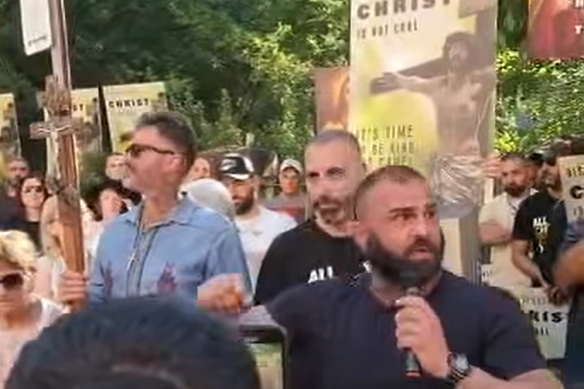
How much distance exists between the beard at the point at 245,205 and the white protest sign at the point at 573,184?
1.65 meters

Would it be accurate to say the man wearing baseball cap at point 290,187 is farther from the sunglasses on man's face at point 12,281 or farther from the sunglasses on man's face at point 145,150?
the sunglasses on man's face at point 12,281

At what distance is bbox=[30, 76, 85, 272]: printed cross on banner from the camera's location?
4848 mm

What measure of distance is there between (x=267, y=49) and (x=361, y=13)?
1952cm

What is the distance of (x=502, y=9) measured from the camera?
14211mm

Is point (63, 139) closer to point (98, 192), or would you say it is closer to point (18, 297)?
point (18, 297)

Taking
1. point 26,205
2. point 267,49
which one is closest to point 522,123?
point 267,49

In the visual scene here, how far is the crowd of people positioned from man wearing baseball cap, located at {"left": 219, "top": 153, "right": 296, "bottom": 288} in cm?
Answer: 5

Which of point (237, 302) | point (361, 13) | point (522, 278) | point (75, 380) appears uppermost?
point (361, 13)

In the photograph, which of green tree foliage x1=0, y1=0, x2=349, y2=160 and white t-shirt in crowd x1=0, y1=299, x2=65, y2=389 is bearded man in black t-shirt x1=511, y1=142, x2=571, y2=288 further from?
green tree foliage x1=0, y1=0, x2=349, y2=160

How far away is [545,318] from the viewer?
8.33m

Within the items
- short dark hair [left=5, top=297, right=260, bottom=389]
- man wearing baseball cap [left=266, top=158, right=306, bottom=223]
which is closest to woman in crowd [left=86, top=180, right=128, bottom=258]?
man wearing baseball cap [left=266, top=158, right=306, bottom=223]

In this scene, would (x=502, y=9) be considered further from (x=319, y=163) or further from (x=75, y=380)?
→ (x=75, y=380)

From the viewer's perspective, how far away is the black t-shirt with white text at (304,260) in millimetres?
5008

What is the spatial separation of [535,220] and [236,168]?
69.8 inches
